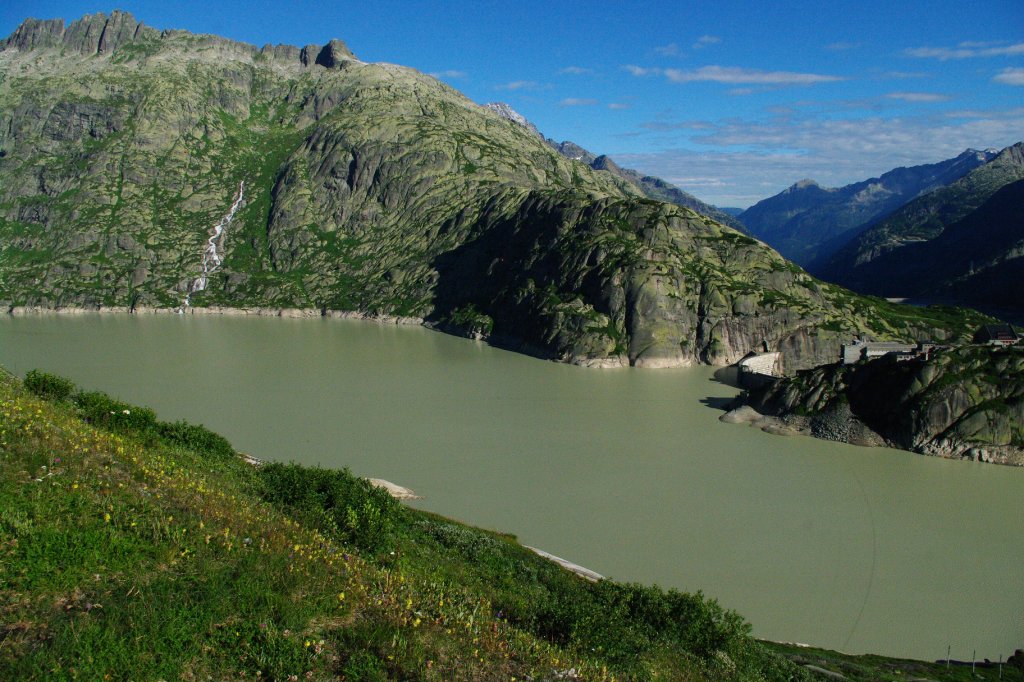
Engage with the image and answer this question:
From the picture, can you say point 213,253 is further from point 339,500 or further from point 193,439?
point 339,500

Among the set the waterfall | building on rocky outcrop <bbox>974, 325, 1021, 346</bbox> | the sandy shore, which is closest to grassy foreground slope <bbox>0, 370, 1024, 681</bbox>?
building on rocky outcrop <bbox>974, 325, 1021, 346</bbox>

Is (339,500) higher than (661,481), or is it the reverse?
(339,500)

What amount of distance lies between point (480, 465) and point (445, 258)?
108515mm

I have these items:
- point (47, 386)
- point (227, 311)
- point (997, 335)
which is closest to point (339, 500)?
point (47, 386)

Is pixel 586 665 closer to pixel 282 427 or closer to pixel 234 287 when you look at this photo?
pixel 282 427

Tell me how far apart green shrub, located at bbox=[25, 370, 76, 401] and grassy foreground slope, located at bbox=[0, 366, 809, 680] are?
3100 mm

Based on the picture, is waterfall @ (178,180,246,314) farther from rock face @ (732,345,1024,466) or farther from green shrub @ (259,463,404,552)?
green shrub @ (259,463,404,552)

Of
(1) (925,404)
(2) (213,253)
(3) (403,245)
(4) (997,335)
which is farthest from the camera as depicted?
(2) (213,253)

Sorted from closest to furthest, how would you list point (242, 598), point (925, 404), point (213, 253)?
point (242, 598) < point (925, 404) < point (213, 253)

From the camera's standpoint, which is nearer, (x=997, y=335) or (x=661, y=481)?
(x=661, y=481)

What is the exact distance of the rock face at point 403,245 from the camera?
102 meters

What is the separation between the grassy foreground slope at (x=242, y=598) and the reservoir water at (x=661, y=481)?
1800 centimetres

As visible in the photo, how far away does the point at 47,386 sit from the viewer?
1956 centimetres

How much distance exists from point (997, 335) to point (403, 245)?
122207mm
